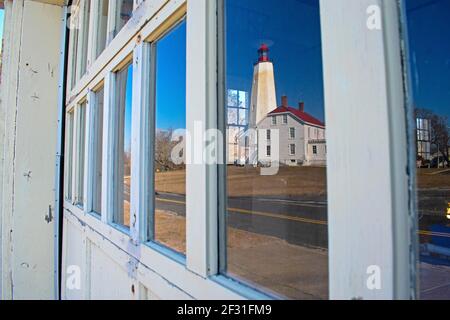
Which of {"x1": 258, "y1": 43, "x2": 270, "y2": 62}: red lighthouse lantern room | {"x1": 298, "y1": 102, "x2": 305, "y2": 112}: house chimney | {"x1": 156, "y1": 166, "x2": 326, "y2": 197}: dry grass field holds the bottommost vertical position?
{"x1": 156, "y1": 166, "x2": 326, "y2": 197}: dry grass field

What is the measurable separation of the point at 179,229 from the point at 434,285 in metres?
3.10

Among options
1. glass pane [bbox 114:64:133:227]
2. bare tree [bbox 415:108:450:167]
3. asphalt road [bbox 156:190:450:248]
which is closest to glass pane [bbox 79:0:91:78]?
glass pane [bbox 114:64:133:227]

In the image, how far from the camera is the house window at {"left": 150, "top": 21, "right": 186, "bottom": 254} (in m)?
1.13

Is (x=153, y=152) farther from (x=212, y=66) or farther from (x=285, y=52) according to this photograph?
(x=285, y=52)

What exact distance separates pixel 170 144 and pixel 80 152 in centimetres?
136

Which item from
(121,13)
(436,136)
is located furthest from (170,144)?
(436,136)

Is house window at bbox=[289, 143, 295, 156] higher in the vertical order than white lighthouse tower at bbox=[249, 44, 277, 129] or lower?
lower

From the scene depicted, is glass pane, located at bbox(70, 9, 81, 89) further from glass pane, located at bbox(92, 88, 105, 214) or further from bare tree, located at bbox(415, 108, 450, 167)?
bare tree, located at bbox(415, 108, 450, 167)

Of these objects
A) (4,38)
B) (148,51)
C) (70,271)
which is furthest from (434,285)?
(4,38)

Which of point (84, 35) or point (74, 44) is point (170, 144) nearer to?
point (84, 35)

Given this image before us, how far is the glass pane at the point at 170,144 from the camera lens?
1.13m

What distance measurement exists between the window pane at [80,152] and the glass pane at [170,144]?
3.67ft

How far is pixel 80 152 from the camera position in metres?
2.44

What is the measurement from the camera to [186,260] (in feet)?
2.99
